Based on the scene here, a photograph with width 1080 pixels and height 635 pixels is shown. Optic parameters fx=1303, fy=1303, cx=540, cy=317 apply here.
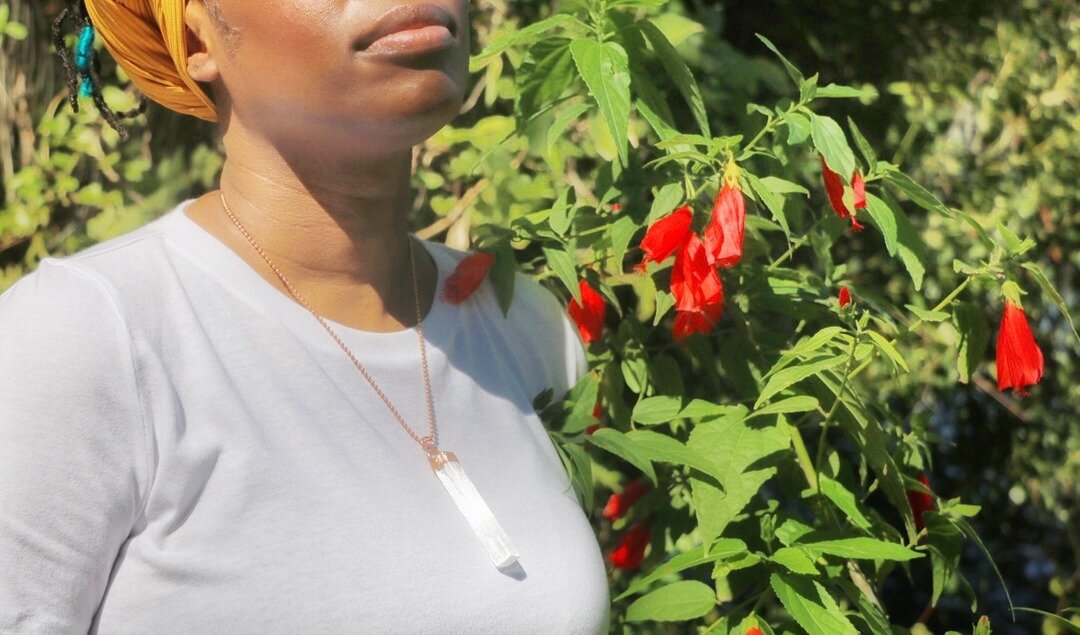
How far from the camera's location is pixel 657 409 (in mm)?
A: 1392

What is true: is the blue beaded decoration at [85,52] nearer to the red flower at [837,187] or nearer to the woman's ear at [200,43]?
the woman's ear at [200,43]

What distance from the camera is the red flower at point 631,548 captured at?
5.20 feet

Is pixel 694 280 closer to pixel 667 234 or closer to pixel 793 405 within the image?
pixel 667 234

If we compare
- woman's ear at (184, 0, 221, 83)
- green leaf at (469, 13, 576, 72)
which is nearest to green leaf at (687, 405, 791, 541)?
green leaf at (469, 13, 576, 72)

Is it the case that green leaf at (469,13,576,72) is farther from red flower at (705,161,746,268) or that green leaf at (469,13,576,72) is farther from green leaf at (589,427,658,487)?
green leaf at (589,427,658,487)

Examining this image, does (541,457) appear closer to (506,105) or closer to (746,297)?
(746,297)

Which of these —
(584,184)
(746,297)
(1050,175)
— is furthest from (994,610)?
(746,297)

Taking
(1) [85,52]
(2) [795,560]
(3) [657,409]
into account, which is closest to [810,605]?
(2) [795,560]

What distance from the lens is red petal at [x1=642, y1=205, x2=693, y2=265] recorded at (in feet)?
4.32

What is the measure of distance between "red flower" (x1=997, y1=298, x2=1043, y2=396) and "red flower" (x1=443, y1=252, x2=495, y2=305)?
54 centimetres

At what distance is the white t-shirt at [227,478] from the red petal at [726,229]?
0.28 m

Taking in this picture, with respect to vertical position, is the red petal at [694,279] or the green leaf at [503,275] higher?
the red petal at [694,279]

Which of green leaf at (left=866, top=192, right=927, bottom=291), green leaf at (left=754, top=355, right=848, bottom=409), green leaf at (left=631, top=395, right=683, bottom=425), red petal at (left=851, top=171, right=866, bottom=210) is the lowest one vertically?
green leaf at (left=631, top=395, right=683, bottom=425)

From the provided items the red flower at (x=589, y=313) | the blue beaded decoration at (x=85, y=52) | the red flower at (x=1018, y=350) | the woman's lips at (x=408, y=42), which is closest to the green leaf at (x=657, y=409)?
the red flower at (x=589, y=313)
